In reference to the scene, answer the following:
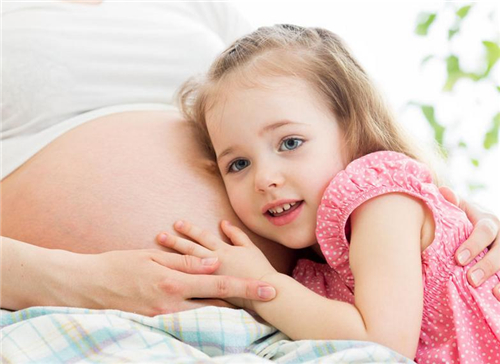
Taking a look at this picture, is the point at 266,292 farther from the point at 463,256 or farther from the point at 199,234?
the point at 463,256

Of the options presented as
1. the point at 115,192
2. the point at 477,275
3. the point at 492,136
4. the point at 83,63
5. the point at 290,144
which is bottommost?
the point at 492,136

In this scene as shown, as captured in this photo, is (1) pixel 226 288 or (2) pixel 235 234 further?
(2) pixel 235 234

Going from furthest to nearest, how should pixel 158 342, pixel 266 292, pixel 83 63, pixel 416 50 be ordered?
pixel 416 50 < pixel 83 63 < pixel 266 292 < pixel 158 342

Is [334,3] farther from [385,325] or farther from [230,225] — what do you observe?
[385,325]

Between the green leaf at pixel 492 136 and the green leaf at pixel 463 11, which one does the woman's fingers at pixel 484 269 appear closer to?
the green leaf at pixel 492 136

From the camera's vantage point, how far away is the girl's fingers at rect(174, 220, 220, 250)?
123 centimetres

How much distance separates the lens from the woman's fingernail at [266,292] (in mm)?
1116

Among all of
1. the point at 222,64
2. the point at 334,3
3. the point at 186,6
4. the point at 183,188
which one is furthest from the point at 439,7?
the point at 183,188

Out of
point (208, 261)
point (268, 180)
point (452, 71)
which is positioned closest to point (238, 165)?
point (268, 180)

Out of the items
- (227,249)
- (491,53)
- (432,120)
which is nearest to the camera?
(227,249)

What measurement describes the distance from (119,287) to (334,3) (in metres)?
2.28

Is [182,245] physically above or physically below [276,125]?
below

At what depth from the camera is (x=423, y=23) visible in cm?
267

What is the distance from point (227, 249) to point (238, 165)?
0.64ft
